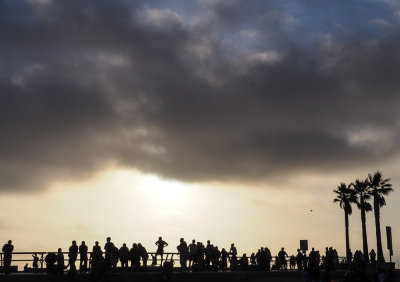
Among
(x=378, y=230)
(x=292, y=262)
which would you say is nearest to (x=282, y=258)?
(x=292, y=262)

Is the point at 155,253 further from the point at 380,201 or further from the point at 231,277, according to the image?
the point at 380,201

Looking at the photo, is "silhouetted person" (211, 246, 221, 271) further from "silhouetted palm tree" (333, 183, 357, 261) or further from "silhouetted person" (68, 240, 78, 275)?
"silhouetted palm tree" (333, 183, 357, 261)

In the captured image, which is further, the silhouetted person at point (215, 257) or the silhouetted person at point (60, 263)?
the silhouetted person at point (215, 257)

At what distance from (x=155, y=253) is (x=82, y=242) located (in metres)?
5.08

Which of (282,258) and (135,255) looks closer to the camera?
(135,255)

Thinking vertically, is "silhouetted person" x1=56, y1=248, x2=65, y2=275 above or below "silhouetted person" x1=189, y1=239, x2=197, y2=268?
below

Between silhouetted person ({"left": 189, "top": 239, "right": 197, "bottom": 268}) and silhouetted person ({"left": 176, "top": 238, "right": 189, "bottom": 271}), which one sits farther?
silhouetted person ({"left": 189, "top": 239, "right": 197, "bottom": 268})

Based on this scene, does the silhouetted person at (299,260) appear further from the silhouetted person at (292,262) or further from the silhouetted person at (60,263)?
the silhouetted person at (60,263)

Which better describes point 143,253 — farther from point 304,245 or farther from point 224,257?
point 304,245

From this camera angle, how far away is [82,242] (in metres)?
38.3

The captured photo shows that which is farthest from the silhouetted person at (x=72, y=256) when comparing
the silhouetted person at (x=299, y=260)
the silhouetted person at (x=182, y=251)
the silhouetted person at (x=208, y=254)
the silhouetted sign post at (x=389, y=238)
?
the silhouetted sign post at (x=389, y=238)

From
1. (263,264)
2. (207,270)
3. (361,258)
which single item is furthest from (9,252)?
(361,258)

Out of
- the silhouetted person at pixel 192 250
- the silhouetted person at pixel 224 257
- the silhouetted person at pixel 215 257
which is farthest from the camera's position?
the silhouetted person at pixel 224 257

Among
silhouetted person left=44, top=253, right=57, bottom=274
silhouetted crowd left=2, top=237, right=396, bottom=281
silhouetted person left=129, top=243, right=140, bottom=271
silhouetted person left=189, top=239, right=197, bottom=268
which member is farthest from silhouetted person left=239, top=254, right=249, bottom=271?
silhouetted person left=44, top=253, right=57, bottom=274
